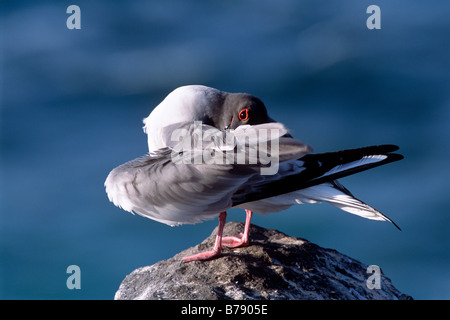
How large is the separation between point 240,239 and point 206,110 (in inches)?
50.0

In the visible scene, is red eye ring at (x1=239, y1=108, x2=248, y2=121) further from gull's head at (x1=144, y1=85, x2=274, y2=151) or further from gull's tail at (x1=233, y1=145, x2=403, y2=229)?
gull's tail at (x1=233, y1=145, x2=403, y2=229)

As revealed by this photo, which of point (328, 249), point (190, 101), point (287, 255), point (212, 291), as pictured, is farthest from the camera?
point (190, 101)

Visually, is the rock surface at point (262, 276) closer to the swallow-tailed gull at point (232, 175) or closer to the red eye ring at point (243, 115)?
the swallow-tailed gull at point (232, 175)

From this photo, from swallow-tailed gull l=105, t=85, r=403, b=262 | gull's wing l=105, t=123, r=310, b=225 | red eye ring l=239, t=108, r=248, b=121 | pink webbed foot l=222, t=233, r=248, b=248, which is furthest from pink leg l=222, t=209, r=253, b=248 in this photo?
red eye ring l=239, t=108, r=248, b=121

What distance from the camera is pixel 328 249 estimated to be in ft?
16.3

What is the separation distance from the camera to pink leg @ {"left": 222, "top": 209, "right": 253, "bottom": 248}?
473 centimetres

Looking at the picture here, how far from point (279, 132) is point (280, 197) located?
0.64 meters

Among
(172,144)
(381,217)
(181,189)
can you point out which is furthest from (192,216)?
(381,217)

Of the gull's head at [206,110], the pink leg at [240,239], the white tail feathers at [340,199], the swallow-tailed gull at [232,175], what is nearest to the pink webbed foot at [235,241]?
the pink leg at [240,239]

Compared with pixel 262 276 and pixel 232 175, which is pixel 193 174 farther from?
pixel 262 276

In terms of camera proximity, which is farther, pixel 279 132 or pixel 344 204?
pixel 344 204

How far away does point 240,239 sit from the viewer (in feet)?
15.9

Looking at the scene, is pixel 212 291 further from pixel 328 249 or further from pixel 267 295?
pixel 328 249

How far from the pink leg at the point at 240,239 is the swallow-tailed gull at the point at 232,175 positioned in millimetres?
268
